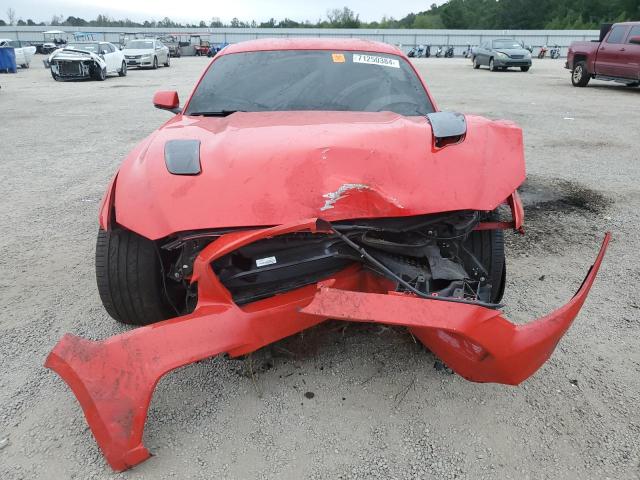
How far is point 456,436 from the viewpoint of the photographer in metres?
1.95

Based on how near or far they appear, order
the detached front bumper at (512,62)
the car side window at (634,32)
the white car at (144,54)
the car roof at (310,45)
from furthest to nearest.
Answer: the white car at (144,54) < the detached front bumper at (512,62) < the car side window at (634,32) < the car roof at (310,45)

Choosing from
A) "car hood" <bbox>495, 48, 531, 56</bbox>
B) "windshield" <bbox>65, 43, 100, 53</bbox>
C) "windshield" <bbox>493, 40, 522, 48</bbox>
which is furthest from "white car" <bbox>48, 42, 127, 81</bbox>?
"windshield" <bbox>493, 40, 522, 48</bbox>

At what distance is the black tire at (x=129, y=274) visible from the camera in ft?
7.52

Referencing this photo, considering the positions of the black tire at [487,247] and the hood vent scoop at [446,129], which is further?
the black tire at [487,247]

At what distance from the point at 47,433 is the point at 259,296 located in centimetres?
101

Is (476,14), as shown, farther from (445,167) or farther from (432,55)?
(445,167)

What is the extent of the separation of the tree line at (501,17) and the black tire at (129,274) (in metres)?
61.5

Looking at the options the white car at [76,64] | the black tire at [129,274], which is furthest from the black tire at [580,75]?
the white car at [76,64]

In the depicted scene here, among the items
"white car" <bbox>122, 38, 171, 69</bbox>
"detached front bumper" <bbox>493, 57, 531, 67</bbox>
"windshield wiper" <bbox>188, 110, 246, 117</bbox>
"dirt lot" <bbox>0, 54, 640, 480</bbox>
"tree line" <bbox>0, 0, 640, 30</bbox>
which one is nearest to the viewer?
"dirt lot" <bbox>0, 54, 640, 480</bbox>

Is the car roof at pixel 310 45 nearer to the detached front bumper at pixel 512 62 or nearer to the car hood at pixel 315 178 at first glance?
the car hood at pixel 315 178

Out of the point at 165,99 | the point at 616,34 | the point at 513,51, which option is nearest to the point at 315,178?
the point at 165,99

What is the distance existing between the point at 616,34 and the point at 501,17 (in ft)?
219

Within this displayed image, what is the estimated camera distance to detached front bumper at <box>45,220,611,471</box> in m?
1.69

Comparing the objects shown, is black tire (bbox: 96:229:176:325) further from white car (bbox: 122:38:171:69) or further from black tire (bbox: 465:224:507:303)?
white car (bbox: 122:38:171:69)
